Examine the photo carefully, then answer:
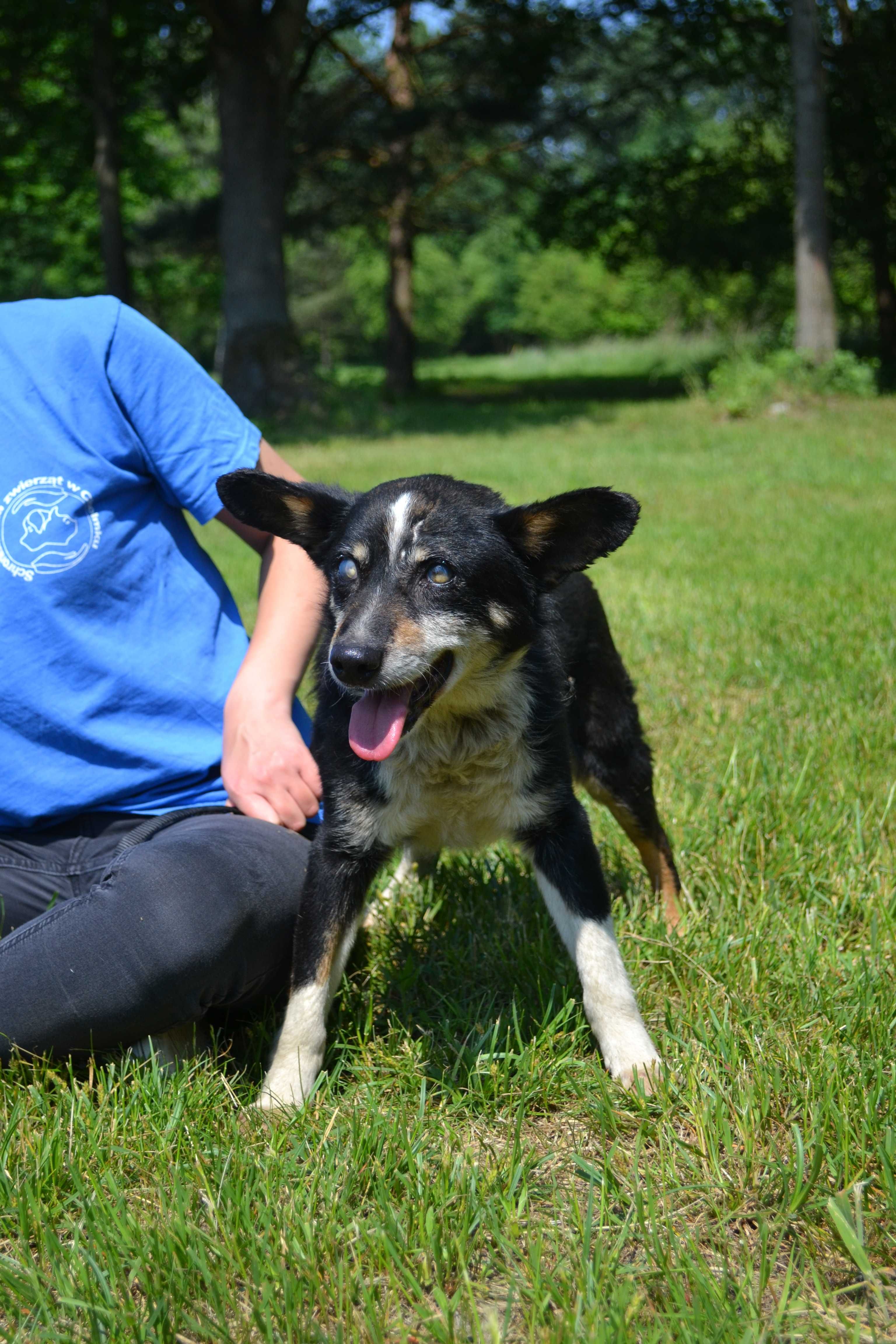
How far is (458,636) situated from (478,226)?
29041 mm

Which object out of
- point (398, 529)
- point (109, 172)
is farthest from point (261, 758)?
point (109, 172)

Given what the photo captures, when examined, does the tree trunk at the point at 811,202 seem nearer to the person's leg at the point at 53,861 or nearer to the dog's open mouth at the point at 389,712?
the dog's open mouth at the point at 389,712

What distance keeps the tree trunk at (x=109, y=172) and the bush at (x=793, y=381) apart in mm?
10827

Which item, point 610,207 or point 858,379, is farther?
point 610,207

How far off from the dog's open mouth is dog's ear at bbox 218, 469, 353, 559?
478mm

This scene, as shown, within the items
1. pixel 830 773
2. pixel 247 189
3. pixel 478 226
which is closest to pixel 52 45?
pixel 247 189

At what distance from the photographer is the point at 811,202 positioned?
16047 mm

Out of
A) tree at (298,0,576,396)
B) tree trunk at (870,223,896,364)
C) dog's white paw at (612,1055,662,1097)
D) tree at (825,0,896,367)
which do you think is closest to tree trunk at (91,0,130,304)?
tree at (298,0,576,396)

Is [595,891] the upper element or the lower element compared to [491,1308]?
upper

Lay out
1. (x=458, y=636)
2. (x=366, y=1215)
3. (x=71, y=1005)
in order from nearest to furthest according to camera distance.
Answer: (x=366, y=1215) < (x=71, y=1005) < (x=458, y=636)

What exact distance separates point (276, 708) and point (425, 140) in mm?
23719

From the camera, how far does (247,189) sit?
1606 centimetres

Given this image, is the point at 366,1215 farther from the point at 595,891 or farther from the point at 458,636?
the point at 458,636

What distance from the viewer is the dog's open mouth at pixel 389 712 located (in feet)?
7.14
